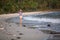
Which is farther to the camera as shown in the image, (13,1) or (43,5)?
(43,5)

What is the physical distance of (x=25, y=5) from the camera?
50.0 m

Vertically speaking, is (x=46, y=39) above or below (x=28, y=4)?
above

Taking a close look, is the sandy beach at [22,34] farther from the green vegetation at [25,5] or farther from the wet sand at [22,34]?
the green vegetation at [25,5]

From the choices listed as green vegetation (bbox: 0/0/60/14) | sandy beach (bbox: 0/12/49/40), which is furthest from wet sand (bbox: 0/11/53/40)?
green vegetation (bbox: 0/0/60/14)

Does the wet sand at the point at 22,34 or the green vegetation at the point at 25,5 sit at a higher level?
the wet sand at the point at 22,34

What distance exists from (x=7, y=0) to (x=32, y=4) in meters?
6.14

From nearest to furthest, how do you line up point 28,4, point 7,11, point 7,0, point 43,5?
point 7,11 < point 7,0 < point 28,4 < point 43,5

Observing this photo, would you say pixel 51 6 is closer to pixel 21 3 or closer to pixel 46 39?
pixel 21 3

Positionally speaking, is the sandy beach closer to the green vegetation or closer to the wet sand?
the wet sand

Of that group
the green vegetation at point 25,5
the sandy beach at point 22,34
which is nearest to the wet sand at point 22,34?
the sandy beach at point 22,34

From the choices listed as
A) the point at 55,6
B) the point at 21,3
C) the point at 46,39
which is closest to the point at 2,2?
the point at 21,3

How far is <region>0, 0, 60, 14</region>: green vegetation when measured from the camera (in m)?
44.8

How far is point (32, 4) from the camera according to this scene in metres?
50.9

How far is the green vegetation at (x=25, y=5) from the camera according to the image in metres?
44.8
